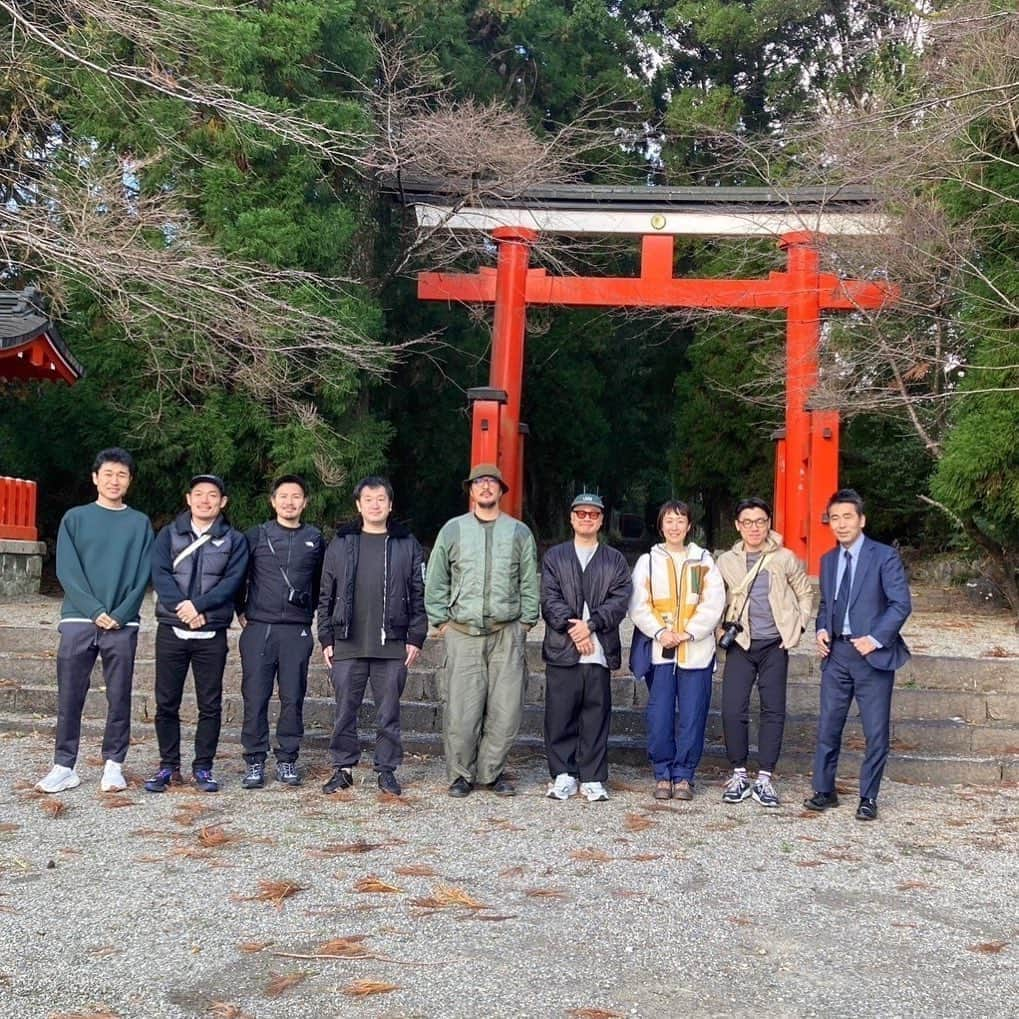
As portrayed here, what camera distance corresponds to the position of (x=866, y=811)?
186 inches

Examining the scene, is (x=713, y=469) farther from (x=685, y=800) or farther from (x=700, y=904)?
(x=700, y=904)

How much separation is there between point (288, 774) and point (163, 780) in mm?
572

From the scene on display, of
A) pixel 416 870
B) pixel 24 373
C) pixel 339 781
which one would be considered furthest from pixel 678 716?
pixel 24 373

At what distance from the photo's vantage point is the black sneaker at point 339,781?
495 cm

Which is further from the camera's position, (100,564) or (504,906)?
(100,564)

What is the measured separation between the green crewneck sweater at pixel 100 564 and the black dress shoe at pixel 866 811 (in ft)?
11.2

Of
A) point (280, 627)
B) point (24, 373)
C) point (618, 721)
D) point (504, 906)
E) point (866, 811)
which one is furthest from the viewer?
point (24, 373)

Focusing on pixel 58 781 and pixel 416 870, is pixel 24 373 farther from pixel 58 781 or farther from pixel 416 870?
pixel 416 870

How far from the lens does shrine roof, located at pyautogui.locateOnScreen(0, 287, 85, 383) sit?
9688mm

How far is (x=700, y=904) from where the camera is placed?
3.54 meters

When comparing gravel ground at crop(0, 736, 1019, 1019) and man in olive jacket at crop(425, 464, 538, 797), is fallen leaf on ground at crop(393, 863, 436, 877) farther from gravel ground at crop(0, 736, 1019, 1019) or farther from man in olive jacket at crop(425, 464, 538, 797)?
man in olive jacket at crop(425, 464, 538, 797)

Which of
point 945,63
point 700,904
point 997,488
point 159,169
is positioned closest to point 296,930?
point 700,904

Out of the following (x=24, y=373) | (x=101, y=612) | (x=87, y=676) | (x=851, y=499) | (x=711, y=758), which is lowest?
(x=711, y=758)

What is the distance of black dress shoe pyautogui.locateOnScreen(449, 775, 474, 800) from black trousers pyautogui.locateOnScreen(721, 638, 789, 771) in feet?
4.16
